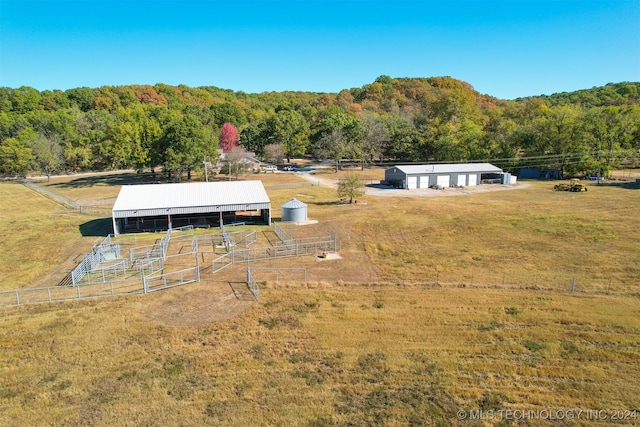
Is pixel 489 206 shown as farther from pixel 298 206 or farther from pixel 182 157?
pixel 182 157

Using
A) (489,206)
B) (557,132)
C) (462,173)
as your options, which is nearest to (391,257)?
(489,206)

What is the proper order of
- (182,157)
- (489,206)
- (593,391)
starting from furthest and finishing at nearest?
(182,157) < (489,206) < (593,391)

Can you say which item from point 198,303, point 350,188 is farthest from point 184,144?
point 198,303

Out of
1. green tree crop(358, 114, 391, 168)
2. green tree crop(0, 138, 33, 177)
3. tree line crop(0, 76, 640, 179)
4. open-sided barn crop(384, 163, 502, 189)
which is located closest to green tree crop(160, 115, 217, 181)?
tree line crop(0, 76, 640, 179)

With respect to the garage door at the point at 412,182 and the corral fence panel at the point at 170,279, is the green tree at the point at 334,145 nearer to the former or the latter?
the garage door at the point at 412,182

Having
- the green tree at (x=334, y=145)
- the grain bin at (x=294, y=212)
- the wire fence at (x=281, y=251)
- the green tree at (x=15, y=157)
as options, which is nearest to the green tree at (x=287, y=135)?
the green tree at (x=334, y=145)

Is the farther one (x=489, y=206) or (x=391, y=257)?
(x=489, y=206)

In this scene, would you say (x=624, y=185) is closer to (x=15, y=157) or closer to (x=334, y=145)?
(x=334, y=145)
